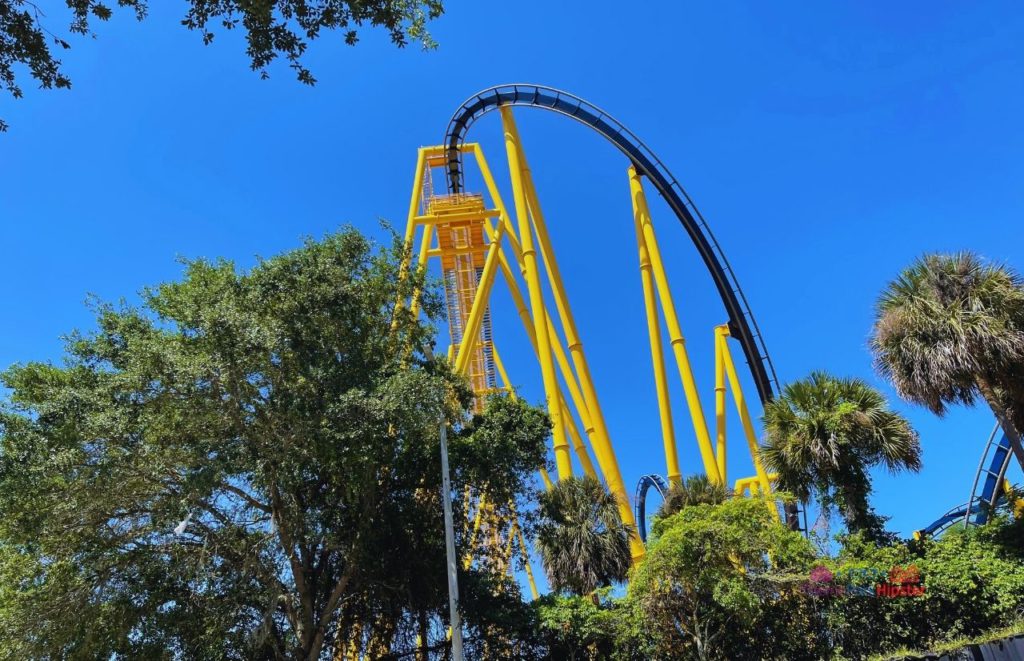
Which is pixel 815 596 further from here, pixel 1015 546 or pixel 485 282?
pixel 485 282

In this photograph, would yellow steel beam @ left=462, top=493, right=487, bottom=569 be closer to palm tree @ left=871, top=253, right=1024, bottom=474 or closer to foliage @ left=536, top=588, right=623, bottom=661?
foliage @ left=536, top=588, right=623, bottom=661

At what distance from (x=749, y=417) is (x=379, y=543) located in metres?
13.8

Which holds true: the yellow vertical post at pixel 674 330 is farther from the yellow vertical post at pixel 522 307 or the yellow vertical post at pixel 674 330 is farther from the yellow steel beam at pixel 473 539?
the yellow steel beam at pixel 473 539

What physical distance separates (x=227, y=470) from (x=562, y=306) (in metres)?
11.0

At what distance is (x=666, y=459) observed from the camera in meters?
18.8

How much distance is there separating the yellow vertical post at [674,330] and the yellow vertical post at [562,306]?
3309 mm

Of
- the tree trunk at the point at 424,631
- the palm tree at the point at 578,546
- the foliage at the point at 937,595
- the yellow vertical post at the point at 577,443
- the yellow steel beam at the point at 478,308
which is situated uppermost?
the yellow steel beam at the point at 478,308

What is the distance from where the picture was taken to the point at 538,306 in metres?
18.6

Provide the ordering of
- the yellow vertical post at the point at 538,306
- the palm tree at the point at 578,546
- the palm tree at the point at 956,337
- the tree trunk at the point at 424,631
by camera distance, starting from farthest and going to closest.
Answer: the yellow vertical post at the point at 538,306, the palm tree at the point at 578,546, the tree trunk at the point at 424,631, the palm tree at the point at 956,337

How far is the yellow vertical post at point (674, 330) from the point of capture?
64.2ft

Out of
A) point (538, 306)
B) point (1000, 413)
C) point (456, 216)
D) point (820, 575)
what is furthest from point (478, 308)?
point (1000, 413)

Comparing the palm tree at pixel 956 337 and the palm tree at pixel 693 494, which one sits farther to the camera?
the palm tree at pixel 693 494

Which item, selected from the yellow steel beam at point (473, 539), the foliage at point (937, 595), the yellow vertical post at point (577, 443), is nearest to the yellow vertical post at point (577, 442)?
the yellow vertical post at point (577, 443)

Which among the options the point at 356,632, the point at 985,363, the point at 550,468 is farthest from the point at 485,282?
the point at 985,363
